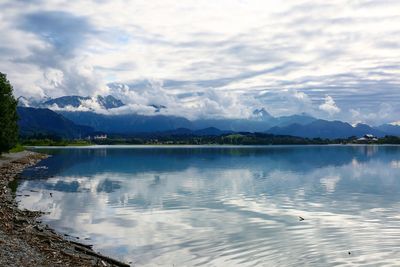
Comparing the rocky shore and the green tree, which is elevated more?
the green tree

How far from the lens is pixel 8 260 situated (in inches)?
998

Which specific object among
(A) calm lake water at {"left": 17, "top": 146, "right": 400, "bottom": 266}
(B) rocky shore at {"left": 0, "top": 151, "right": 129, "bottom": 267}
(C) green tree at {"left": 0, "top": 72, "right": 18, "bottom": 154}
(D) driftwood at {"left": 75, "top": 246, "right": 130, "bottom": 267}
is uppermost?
(C) green tree at {"left": 0, "top": 72, "right": 18, "bottom": 154}

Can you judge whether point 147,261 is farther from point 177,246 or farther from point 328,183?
point 328,183

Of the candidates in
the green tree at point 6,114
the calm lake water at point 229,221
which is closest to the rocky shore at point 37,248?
the calm lake water at point 229,221

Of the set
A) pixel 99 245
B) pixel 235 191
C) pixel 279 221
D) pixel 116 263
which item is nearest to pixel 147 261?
pixel 116 263

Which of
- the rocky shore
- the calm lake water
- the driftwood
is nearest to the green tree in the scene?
the calm lake water

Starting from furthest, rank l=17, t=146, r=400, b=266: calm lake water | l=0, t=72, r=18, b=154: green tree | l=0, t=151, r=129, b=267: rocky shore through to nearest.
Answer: l=0, t=72, r=18, b=154: green tree, l=17, t=146, r=400, b=266: calm lake water, l=0, t=151, r=129, b=267: rocky shore

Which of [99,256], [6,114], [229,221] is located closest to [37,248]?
[99,256]

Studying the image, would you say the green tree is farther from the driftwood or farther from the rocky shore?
the driftwood

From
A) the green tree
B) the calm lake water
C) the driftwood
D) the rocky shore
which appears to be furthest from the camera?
the green tree

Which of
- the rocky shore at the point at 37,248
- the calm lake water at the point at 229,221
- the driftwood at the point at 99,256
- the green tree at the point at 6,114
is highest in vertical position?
the green tree at the point at 6,114

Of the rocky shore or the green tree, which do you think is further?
the green tree

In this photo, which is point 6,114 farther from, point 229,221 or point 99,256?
point 99,256

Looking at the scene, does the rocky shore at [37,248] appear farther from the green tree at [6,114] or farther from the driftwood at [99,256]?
the green tree at [6,114]
